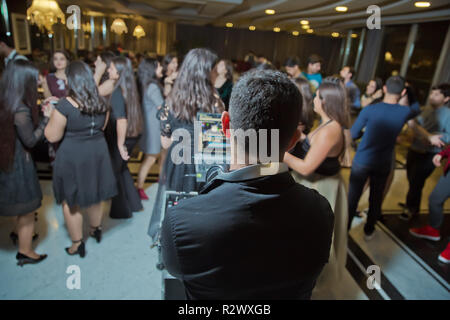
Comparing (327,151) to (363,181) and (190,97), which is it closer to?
(190,97)

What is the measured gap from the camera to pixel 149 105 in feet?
9.14

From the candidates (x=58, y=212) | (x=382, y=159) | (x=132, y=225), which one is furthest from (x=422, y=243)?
(x=58, y=212)

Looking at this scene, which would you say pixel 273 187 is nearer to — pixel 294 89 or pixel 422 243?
pixel 294 89

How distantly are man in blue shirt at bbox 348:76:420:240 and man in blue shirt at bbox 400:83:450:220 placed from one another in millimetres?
693

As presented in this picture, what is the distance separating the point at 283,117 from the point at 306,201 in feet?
0.62

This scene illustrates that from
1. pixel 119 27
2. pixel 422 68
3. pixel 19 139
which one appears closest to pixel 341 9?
pixel 119 27

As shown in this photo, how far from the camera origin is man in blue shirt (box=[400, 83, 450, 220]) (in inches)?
102

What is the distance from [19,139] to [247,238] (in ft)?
5.48

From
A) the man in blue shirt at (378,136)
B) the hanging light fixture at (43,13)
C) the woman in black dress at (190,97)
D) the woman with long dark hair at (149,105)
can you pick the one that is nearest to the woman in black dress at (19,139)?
the hanging light fixture at (43,13)

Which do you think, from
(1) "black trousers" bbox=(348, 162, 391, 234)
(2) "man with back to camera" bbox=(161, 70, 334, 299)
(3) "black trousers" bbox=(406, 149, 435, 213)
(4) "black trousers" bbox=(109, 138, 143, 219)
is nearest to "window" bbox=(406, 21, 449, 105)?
(3) "black trousers" bbox=(406, 149, 435, 213)

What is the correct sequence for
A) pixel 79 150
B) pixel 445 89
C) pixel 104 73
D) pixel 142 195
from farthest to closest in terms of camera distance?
1. pixel 142 195
2. pixel 445 89
3. pixel 104 73
4. pixel 79 150

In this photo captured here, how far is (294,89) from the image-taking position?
1.93ft

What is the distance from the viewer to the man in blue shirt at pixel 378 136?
6.86 feet
